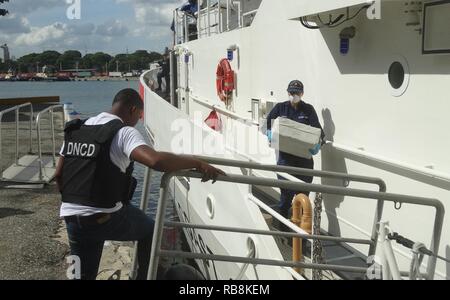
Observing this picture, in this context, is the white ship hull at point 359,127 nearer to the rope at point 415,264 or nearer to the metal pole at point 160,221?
the rope at point 415,264

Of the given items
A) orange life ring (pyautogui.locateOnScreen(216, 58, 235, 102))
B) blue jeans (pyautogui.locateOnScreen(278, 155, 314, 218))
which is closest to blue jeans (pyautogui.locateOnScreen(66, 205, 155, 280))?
blue jeans (pyautogui.locateOnScreen(278, 155, 314, 218))

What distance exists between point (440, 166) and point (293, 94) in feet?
6.08

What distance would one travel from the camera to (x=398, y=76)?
13.8 ft

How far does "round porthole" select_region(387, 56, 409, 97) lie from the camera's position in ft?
13.3

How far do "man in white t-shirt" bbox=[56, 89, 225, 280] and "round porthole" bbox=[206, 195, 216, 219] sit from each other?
1.59m

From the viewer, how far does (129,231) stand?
3256 mm

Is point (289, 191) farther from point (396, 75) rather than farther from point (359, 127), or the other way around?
point (396, 75)

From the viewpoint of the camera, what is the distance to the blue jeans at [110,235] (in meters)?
3.18

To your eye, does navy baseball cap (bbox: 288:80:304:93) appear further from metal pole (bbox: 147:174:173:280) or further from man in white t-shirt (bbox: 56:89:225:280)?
metal pole (bbox: 147:174:173:280)

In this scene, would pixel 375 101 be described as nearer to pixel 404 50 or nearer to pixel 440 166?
pixel 404 50

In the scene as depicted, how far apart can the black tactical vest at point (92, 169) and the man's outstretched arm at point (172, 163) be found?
0.33 m

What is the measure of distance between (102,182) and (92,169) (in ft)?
0.34
